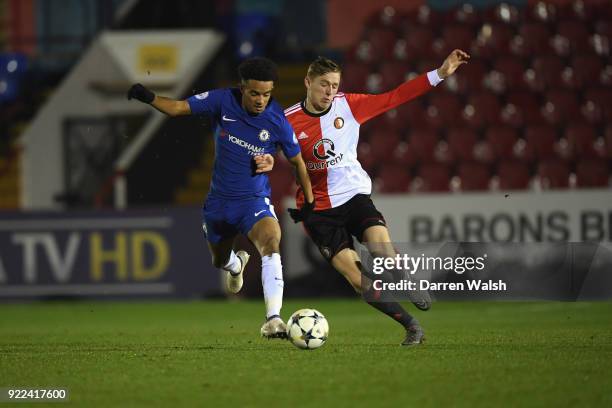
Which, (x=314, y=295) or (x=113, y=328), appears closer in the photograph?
(x=113, y=328)

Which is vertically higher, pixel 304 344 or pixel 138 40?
pixel 138 40

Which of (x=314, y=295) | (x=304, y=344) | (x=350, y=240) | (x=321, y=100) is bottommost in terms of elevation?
(x=314, y=295)

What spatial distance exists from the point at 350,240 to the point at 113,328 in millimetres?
3303

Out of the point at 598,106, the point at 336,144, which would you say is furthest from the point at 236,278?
the point at 598,106

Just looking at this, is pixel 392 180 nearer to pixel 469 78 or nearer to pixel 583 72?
pixel 469 78

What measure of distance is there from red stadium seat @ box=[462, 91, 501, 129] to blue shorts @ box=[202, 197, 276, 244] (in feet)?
25.7

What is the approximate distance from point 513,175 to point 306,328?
809 cm

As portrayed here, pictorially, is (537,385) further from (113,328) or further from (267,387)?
(113,328)

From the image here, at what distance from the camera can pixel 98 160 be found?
18625 mm

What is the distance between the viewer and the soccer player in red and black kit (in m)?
7.86

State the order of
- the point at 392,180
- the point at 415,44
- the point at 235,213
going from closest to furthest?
the point at 235,213 < the point at 392,180 < the point at 415,44

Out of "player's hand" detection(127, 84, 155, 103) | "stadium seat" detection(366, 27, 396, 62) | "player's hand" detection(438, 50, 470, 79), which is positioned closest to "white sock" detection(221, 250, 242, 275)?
"player's hand" detection(127, 84, 155, 103)

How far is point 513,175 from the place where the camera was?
49.3ft

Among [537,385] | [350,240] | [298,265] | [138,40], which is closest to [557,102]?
[298,265]
